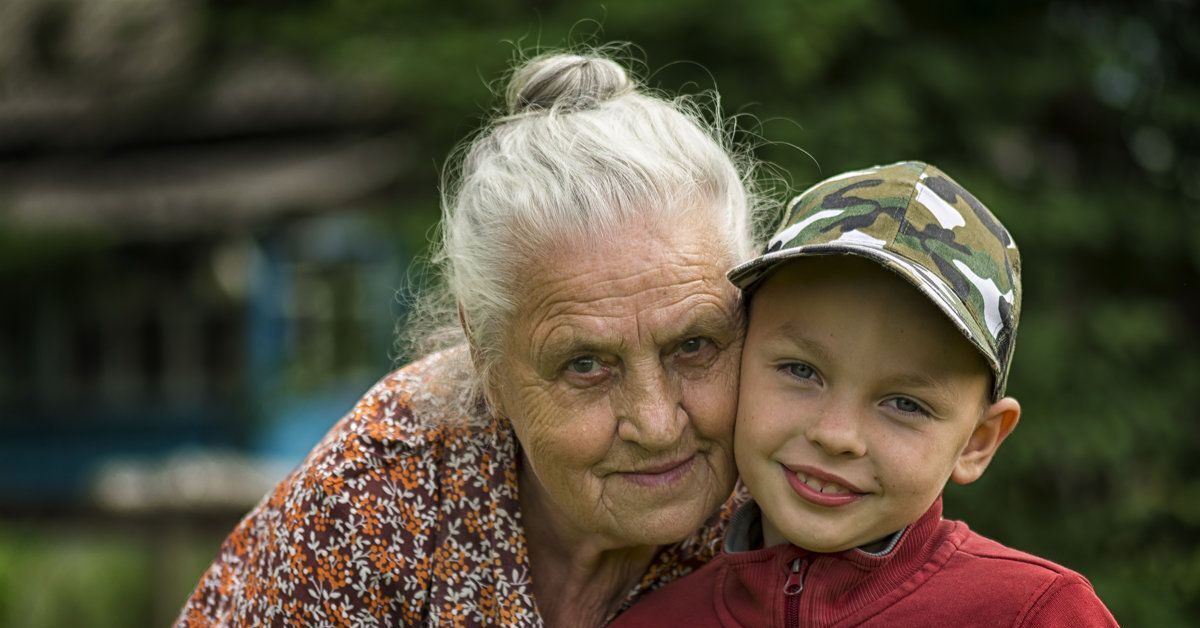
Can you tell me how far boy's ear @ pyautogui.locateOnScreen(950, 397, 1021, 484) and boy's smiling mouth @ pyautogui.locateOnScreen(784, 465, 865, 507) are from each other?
0.23 metres

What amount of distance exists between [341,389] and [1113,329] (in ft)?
16.5

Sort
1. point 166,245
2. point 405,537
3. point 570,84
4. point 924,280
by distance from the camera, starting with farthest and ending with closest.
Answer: point 166,245
point 570,84
point 405,537
point 924,280

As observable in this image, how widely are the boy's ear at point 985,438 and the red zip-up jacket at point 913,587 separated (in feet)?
0.24

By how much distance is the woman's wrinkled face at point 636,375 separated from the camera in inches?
98.3

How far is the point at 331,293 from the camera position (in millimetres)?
11477

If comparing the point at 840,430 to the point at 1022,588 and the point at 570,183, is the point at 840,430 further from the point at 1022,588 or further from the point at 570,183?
the point at 570,183

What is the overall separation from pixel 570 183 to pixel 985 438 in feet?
2.92

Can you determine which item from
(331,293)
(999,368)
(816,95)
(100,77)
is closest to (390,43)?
(816,95)

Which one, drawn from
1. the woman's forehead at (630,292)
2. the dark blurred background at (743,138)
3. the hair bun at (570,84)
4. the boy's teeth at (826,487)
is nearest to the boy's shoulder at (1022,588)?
the boy's teeth at (826,487)

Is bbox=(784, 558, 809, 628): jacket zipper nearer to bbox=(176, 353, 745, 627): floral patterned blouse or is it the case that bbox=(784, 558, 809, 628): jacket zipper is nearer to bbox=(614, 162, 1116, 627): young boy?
bbox=(614, 162, 1116, 627): young boy

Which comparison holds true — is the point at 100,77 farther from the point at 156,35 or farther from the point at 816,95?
the point at 816,95

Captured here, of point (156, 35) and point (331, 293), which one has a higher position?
point (156, 35)

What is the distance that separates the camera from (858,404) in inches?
87.2

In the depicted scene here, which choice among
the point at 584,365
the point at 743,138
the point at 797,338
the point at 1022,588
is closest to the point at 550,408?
the point at 584,365
